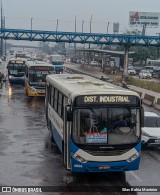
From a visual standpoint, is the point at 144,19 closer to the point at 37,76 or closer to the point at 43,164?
the point at 37,76

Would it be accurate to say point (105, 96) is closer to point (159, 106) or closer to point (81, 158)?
point (81, 158)

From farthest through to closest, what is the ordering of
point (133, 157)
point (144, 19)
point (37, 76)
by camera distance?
1. point (144, 19)
2. point (37, 76)
3. point (133, 157)

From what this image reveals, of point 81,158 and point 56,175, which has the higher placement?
point 81,158

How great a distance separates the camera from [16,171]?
1354 centimetres

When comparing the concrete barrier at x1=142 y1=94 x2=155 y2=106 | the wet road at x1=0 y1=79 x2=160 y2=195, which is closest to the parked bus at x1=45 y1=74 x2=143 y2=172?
the wet road at x1=0 y1=79 x2=160 y2=195

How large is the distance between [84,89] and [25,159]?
405cm

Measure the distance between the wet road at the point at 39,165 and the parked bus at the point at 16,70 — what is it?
21.6m

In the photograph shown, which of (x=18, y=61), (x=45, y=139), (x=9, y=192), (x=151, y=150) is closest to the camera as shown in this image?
(x=9, y=192)

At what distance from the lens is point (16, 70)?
4503 cm

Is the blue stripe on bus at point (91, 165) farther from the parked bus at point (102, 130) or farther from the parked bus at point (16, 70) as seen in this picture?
the parked bus at point (16, 70)

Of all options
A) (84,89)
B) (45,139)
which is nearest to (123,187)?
(84,89)

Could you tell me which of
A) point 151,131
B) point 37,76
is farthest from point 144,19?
point 151,131

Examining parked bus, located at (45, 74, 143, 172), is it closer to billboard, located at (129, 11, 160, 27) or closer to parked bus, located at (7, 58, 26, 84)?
parked bus, located at (7, 58, 26, 84)

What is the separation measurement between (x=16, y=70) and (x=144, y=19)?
8628 centimetres
